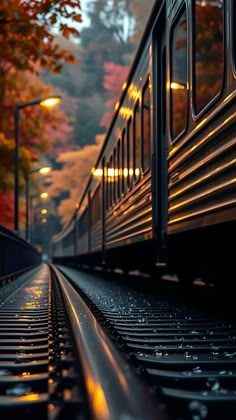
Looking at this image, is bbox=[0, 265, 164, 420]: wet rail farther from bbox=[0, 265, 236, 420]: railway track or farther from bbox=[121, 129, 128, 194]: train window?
bbox=[121, 129, 128, 194]: train window

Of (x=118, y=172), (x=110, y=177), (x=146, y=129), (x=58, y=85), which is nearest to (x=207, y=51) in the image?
(x=146, y=129)

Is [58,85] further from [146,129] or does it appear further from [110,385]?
[110,385]

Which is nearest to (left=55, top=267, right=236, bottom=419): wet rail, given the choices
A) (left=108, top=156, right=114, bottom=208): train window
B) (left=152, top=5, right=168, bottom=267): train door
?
(left=152, top=5, right=168, bottom=267): train door

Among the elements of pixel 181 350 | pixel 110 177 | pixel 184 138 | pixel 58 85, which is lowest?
→ pixel 181 350

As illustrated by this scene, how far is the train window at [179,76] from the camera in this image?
18.4 ft

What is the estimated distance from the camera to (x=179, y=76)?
5871 mm

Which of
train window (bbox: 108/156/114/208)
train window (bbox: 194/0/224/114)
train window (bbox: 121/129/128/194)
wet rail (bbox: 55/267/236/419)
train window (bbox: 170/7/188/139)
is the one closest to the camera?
wet rail (bbox: 55/267/236/419)

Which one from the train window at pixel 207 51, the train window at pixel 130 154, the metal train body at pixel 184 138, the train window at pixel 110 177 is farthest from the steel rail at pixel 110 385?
the train window at pixel 110 177

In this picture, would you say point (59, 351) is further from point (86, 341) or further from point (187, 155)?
point (187, 155)

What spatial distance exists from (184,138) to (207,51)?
830mm

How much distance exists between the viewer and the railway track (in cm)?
198

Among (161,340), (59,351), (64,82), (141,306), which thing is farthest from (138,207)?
(64,82)

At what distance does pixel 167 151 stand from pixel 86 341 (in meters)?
3.68

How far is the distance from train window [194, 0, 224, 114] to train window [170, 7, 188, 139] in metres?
0.39
